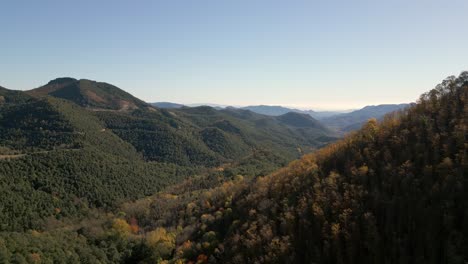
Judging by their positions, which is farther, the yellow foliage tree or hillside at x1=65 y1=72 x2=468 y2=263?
the yellow foliage tree

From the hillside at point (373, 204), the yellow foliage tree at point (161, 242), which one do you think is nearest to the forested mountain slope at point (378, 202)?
the hillside at point (373, 204)

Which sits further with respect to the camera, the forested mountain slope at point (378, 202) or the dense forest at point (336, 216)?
the dense forest at point (336, 216)

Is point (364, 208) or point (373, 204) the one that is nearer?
point (373, 204)

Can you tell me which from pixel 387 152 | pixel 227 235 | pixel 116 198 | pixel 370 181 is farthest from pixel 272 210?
pixel 116 198

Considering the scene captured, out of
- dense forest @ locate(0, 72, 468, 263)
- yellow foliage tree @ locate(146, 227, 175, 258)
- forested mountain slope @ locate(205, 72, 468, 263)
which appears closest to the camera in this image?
forested mountain slope @ locate(205, 72, 468, 263)

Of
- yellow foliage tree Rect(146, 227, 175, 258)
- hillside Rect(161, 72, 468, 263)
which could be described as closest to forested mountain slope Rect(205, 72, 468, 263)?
hillside Rect(161, 72, 468, 263)

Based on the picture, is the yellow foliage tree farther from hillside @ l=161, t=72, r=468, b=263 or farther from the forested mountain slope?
the forested mountain slope

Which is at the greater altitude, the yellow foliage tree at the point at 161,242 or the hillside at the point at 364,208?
the hillside at the point at 364,208

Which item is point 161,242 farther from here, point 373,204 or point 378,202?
point 378,202

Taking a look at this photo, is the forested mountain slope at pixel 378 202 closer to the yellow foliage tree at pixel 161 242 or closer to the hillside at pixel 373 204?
the hillside at pixel 373 204

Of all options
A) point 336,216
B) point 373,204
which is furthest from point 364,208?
point 336,216

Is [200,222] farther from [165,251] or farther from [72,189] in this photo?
[72,189]
